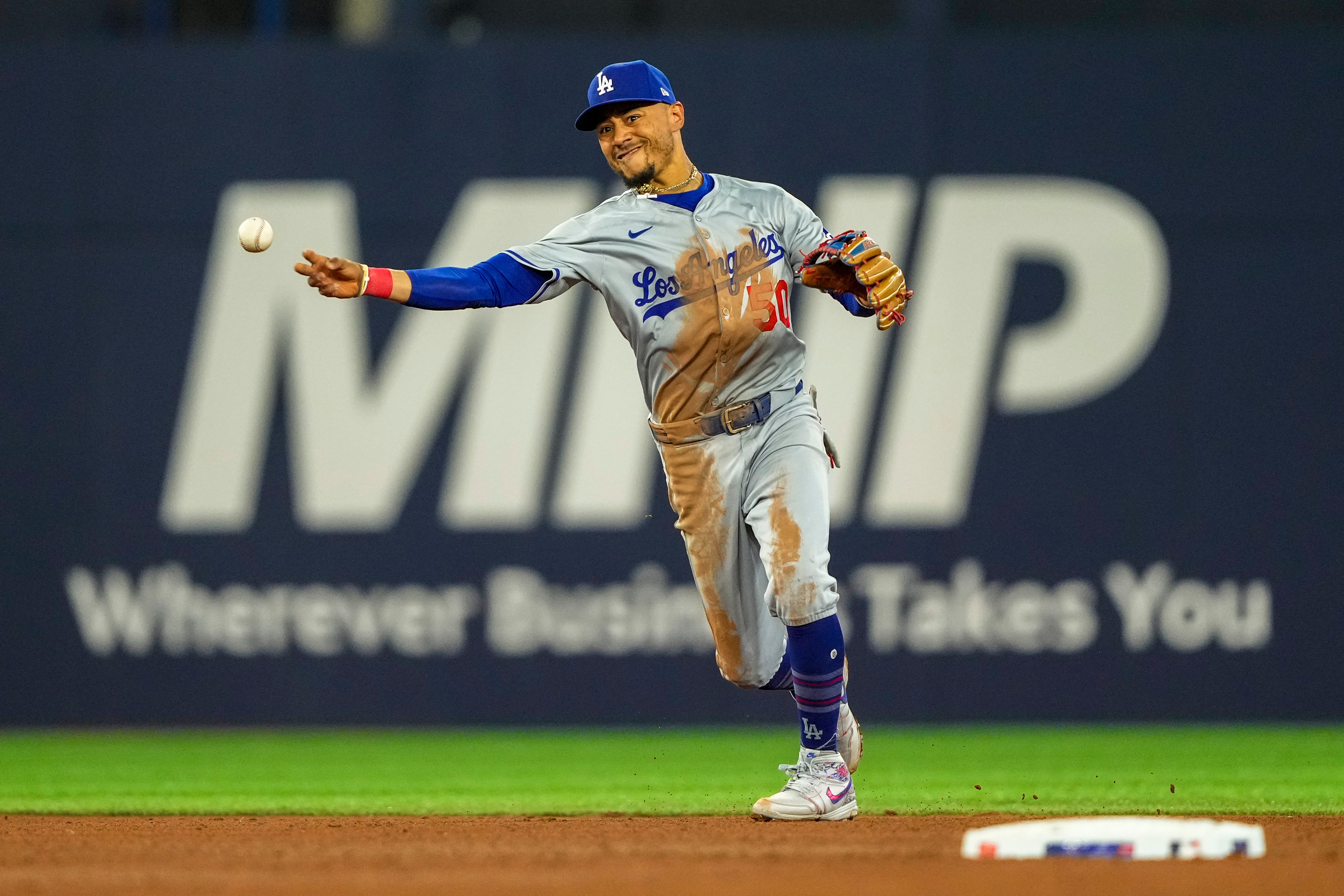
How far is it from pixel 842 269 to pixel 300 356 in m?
4.66

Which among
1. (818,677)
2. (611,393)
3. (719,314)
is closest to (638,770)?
(818,677)

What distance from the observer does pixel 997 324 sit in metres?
8.91

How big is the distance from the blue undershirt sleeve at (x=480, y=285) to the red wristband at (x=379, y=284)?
2.4 inches

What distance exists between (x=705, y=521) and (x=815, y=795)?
34.0 inches

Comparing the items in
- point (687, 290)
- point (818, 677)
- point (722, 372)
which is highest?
point (687, 290)

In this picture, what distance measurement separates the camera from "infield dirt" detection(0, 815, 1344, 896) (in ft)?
12.5

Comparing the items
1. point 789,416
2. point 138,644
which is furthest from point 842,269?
point 138,644

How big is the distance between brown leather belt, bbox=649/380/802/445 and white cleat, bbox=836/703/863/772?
0.92 m

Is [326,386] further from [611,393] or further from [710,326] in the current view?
[710,326]

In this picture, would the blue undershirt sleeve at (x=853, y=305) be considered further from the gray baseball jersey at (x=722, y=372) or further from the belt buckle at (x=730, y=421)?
the belt buckle at (x=730, y=421)

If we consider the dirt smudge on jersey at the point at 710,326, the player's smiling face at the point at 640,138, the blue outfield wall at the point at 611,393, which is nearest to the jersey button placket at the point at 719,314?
the dirt smudge on jersey at the point at 710,326

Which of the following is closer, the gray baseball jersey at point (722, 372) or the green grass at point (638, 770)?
the gray baseball jersey at point (722, 372)

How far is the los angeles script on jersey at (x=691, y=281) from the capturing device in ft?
16.6

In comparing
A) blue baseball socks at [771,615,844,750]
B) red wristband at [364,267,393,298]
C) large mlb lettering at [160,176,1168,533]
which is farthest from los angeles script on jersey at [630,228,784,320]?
large mlb lettering at [160,176,1168,533]
